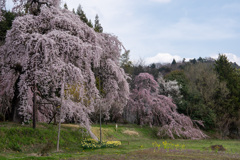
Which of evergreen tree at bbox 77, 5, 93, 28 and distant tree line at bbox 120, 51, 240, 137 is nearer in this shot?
distant tree line at bbox 120, 51, 240, 137

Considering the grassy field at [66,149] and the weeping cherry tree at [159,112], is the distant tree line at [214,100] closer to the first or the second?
the weeping cherry tree at [159,112]

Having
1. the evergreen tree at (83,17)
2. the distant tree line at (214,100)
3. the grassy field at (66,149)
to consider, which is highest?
the evergreen tree at (83,17)

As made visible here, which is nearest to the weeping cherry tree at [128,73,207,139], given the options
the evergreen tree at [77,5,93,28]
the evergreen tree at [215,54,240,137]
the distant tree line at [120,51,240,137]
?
the distant tree line at [120,51,240,137]

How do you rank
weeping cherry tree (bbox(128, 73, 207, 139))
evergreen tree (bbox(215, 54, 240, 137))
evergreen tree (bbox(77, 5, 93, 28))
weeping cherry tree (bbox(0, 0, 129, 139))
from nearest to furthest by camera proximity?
1. weeping cherry tree (bbox(0, 0, 129, 139))
2. weeping cherry tree (bbox(128, 73, 207, 139))
3. evergreen tree (bbox(215, 54, 240, 137))
4. evergreen tree (bbox(77, 5, 93, 28))

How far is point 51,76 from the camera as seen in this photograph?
46.2 feet

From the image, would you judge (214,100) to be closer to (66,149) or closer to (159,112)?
(159,112)

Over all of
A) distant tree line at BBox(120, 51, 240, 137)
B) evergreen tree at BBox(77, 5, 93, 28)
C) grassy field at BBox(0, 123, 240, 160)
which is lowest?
grassy field at BBox(0, 123, 240, 160)

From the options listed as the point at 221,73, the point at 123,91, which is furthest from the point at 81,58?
the point at 221,73

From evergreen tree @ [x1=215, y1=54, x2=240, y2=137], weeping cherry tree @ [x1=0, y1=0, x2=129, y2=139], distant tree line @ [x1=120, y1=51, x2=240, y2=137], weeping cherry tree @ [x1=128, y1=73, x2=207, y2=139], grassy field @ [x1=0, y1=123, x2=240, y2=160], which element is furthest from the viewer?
distant tree line @ [x1=120, y1=51, x2=240, y2=137]

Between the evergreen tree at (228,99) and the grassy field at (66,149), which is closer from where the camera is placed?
the grassy field at (66,149)

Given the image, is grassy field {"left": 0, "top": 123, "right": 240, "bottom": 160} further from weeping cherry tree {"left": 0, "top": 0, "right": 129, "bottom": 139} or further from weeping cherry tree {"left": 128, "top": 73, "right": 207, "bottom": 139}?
weeping cherry tree {"left": 128, "top": 73, "right": 207, "bottom": 139}

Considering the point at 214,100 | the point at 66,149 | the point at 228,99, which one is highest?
the point at 228,99

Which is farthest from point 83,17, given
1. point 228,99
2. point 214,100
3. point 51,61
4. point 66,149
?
point 66,149

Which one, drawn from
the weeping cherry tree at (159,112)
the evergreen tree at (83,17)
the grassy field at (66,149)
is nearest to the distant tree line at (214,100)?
the weeping cherry tree at (159,112)
